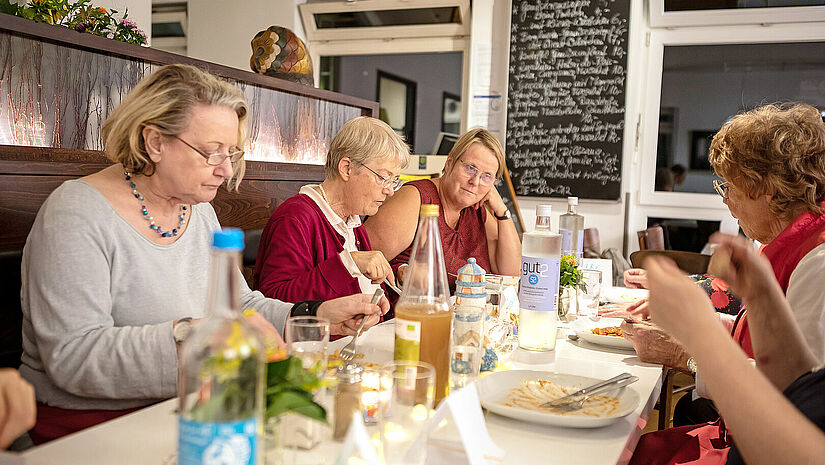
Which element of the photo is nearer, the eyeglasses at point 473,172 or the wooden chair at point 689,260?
the eyeglasses at point 473,172

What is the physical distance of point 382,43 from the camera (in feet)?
17.6

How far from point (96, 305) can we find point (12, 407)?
0.59m

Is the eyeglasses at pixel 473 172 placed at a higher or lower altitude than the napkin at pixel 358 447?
higher

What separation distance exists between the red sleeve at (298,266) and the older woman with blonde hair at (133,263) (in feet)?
0.79

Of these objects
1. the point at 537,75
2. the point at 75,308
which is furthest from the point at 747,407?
the point at 537,75

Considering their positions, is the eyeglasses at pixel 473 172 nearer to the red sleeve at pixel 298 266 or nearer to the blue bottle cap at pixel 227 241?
the red sleeve at pixel 298 266

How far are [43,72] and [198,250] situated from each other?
1064mm

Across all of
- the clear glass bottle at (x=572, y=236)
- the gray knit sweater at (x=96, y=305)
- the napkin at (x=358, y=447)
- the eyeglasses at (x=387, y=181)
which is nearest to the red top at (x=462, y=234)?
the clear glass bottle at (x=572, y=236)

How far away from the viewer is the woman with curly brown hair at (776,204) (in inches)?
56.1

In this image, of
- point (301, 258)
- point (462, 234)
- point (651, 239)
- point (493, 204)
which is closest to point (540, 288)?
point (301, 258)

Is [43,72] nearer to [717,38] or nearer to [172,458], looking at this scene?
[172,458]

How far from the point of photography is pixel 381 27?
5.33 m

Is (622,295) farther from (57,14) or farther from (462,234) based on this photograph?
(57,14)

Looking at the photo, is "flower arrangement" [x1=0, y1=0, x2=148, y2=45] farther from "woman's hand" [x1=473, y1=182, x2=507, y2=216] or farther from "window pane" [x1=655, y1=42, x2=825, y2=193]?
"window pane" [x1=655, y1=42, x2=825, y2=193]
